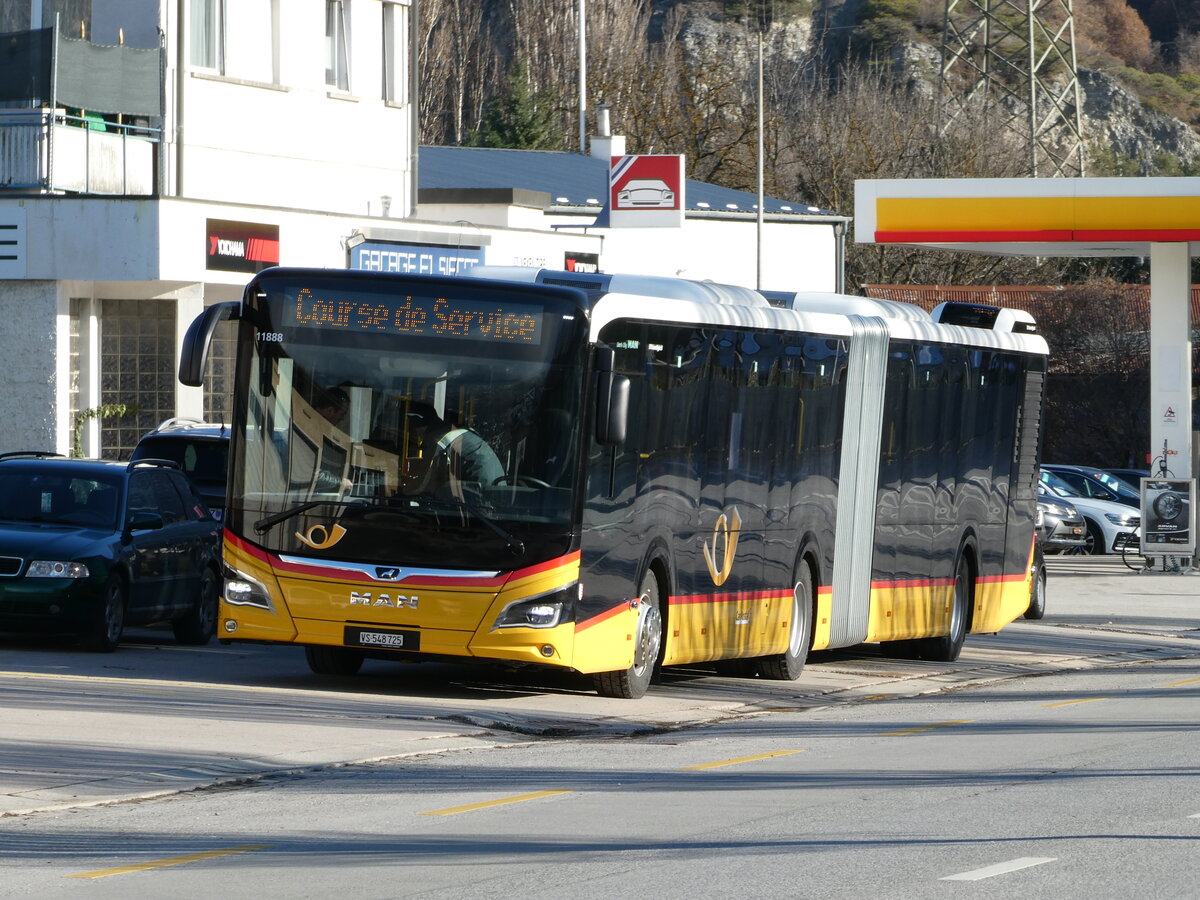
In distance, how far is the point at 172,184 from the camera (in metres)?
29.8

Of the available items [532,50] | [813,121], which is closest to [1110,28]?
[532,50]

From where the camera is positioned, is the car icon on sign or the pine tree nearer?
the car icon on sign

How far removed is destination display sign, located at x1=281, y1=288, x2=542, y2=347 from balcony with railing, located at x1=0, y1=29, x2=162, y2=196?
14953 mm

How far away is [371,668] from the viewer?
16.9 m

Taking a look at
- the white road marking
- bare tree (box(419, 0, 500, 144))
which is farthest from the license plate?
bare tree (box(419, 0, 500, 144))

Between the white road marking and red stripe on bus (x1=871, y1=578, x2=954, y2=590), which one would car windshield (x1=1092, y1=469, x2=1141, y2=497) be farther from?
the white road marking

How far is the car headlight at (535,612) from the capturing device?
1378cm

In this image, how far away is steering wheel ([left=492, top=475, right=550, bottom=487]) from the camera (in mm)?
13883

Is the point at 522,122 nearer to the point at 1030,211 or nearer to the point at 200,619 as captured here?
the point at 1030,211

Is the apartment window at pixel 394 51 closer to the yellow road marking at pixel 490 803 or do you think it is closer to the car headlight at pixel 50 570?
the car headlight at pixel 50 570

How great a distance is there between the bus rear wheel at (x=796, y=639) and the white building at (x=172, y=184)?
1052cm

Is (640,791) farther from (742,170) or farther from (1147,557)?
(742,170)

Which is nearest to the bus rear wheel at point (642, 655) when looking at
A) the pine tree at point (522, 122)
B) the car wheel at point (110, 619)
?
the car wheel at point (110, 619)

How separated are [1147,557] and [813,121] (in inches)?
1720
